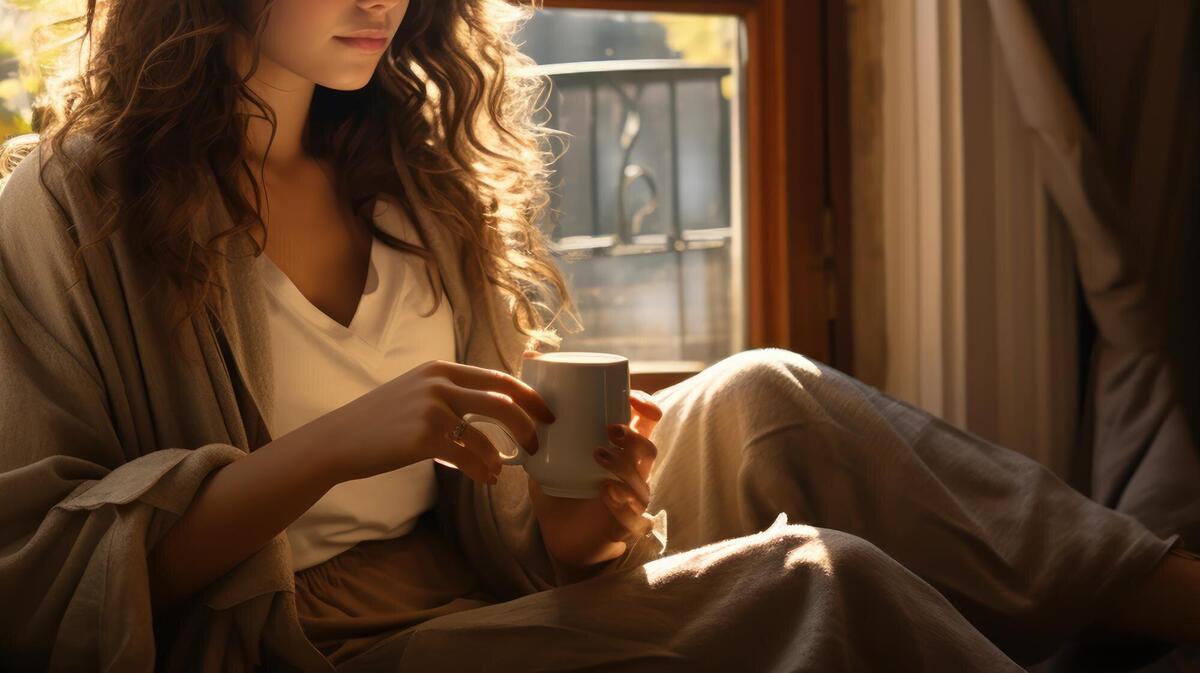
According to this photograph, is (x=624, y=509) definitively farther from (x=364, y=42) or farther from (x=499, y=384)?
(x=364, y=42)

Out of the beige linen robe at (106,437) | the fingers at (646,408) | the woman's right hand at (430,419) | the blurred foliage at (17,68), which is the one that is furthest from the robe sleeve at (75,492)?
the blurred foliage at (17,68)

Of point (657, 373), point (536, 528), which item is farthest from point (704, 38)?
point (536, 528)

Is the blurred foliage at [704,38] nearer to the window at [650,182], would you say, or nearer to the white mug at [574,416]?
the window at [650,182]

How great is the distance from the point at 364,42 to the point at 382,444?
485mm

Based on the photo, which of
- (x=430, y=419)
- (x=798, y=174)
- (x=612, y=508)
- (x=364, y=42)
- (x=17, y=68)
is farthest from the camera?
(x=798, y=174)

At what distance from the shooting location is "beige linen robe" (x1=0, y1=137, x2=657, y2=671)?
0.98 m

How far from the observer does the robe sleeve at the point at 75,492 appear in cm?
98

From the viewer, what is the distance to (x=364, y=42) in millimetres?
1263

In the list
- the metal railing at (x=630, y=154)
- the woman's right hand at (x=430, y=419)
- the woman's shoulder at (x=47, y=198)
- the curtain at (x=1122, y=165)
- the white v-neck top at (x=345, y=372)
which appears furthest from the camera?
the metal railing at (x=630, y=154)

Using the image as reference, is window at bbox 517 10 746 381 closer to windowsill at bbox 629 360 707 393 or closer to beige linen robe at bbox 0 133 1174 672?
windowsill at bbox 629 360 707 393

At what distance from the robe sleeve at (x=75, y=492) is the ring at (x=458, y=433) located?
0.64 ft

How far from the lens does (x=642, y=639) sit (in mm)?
1047

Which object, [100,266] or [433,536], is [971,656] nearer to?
[433,536]

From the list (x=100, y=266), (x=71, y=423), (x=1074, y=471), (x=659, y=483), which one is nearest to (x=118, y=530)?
(x=71, y=423)
